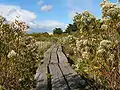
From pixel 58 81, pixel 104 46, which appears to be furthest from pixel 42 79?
pixel 104 46

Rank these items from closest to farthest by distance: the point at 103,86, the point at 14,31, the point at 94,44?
the point at 94,44 < the point at 103,86 < the point at 14,31

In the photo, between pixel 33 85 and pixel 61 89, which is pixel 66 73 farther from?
pixel 61 89

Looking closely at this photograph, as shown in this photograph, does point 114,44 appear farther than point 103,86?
No

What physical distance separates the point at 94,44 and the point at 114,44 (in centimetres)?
76

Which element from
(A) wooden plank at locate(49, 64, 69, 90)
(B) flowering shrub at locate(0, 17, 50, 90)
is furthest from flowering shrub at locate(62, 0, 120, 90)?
(B) flowering shrub at locate(0, 17, 50, 90)

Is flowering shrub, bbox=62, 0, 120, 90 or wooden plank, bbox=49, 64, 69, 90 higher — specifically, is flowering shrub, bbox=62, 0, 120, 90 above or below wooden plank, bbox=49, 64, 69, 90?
above

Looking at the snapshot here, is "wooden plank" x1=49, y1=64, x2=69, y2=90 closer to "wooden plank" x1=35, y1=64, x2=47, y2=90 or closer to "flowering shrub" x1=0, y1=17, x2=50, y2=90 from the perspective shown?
"wooden plank" x1=35, y1=64, x2=47, y2=90

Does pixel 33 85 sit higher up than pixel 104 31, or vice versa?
pixel 104 31

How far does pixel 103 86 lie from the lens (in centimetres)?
699

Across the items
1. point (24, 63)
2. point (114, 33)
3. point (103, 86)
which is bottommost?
point (103, 86)

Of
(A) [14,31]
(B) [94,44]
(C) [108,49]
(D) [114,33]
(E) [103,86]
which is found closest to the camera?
(C) [108,49]

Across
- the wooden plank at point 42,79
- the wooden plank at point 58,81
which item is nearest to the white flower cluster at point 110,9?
the wooden plank at point 58,81

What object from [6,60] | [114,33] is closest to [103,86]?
[114,33]

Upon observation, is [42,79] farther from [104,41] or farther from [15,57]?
[104,41]
